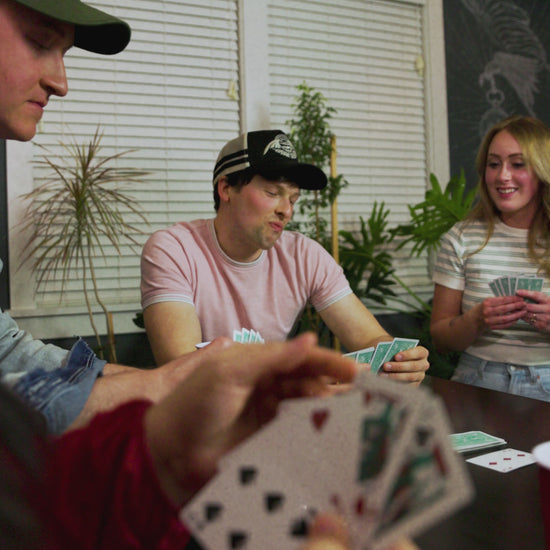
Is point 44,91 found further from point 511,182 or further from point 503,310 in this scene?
point 511,182

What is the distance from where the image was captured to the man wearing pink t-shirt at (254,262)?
204 cm

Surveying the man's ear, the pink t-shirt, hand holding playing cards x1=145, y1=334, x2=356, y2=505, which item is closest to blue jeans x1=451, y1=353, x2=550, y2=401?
the pink t-shirt

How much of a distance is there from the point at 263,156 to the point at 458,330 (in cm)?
106

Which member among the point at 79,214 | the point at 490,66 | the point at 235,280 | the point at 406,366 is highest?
the point at 490,66

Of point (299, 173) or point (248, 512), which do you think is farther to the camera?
point (299, 173)

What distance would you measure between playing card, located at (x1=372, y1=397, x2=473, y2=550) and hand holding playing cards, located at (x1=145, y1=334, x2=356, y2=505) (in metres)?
0.11

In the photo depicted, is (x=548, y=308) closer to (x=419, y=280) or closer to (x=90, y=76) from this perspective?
(x=419, y=280)

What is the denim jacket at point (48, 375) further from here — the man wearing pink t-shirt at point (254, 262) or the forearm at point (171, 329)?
the man wearing pink t-shirt at point (254, 262)

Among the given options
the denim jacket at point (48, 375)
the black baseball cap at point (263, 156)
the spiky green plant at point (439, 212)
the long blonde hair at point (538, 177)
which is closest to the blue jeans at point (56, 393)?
the denim jacket at point (48, 375)

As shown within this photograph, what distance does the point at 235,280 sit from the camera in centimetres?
211

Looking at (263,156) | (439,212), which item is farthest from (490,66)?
(263,156)

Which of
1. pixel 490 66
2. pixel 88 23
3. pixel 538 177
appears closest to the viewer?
pixel 88 23

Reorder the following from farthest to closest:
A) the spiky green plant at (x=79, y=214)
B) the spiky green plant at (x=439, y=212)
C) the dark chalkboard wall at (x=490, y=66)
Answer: the dark chalkboard wall at (x=490, y=66), the spiky green plant at (x=439, y=212), the spiky green plant at (x=79, y=214)

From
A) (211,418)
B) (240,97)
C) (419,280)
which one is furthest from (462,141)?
(211,418)
